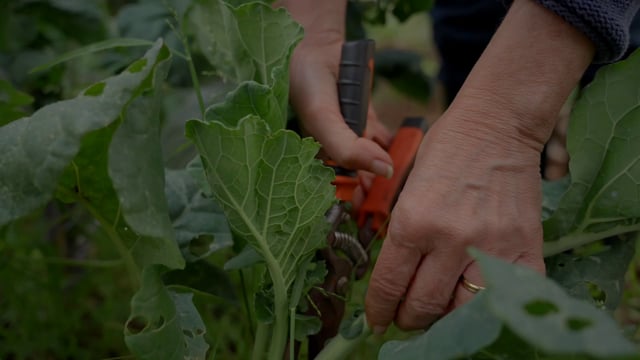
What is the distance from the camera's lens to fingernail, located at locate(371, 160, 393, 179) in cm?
117

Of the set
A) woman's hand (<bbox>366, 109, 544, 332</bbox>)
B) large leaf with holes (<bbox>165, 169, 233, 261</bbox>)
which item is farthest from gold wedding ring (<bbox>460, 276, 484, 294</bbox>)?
large leaf with holes (<bbox>165, 169, 233, 261</bbox>)

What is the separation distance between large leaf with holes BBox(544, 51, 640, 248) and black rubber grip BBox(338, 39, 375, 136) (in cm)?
30

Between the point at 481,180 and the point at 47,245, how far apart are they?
1.00m

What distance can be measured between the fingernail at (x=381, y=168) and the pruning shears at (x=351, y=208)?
2.6 inches

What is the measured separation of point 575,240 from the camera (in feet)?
3.89

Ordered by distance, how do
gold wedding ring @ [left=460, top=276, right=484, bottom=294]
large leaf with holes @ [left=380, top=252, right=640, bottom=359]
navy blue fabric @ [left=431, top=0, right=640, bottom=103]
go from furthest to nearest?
navy blue fabric @ [left=431, top=0, right=640, bottom=103] < gold wedding ring @ [left=460, top=276, right=484, bottom=294] < large leaf with holes @ [left=380, top=252, right=640, bottom=359]

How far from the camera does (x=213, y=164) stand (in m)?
0.99

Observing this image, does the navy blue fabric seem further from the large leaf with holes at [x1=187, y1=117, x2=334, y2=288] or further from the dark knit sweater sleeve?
the large leaf with holes at [x1=187, y1=117, x2=334, y2=288]

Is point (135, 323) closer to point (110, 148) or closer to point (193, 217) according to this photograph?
point (193, 217)

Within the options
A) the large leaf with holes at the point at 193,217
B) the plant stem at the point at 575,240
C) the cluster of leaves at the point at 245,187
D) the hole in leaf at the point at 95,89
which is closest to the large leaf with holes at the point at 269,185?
the cluster of leaves at the point at 245,187

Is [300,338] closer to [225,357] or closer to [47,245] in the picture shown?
[225,357]

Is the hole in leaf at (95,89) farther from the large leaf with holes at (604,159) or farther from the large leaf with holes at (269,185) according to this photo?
the large leaf with holes at (604,159)

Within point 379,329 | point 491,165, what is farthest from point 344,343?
point 491,165

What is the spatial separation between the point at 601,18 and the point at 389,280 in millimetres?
380
